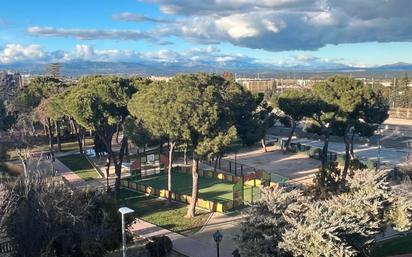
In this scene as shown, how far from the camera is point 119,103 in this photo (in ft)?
107

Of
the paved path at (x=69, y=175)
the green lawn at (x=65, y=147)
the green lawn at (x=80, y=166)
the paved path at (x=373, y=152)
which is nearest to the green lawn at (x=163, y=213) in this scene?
the paved path at (x=69, y=175)

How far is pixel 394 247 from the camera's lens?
73.1ft

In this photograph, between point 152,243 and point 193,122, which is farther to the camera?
point 193,122

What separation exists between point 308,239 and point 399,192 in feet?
22.0

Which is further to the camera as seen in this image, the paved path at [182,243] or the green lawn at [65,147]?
the green lawn at [65,147]

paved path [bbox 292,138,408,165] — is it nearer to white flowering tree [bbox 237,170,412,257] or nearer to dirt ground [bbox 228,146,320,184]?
dirt ground [bbox 228,146,320,184]

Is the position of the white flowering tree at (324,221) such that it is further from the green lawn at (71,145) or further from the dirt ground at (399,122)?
the dirt ground at (399,122)

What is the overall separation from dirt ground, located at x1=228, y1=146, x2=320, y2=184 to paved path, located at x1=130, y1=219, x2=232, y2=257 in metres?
15.4

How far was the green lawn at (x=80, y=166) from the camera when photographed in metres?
40.8

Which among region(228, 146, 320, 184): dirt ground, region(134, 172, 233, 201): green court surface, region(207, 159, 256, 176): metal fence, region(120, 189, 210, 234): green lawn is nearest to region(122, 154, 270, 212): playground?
region(134, 172, 233, 201): green court surface

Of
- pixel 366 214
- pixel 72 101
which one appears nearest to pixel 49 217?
pixel 366 214

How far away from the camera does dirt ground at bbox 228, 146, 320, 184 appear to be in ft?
131

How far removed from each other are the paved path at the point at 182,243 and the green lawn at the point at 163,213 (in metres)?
0.64

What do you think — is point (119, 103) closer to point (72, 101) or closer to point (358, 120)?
point (72, 101)
